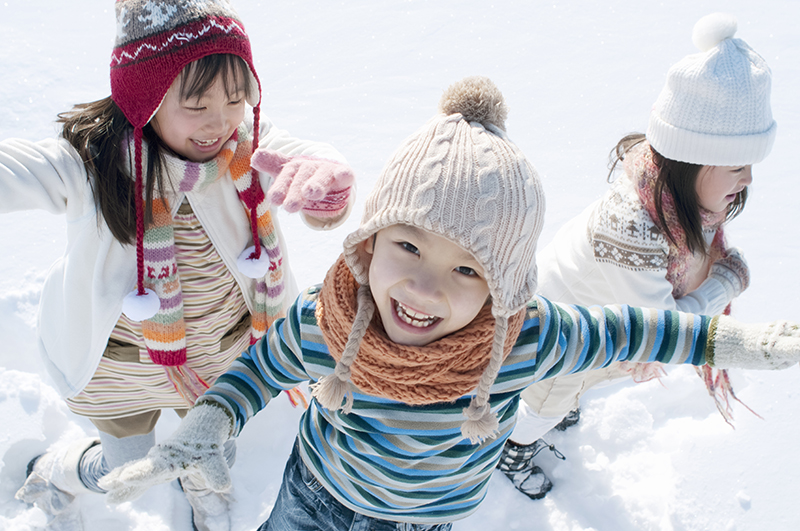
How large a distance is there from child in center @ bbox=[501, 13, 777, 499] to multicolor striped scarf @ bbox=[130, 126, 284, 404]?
2.96ft

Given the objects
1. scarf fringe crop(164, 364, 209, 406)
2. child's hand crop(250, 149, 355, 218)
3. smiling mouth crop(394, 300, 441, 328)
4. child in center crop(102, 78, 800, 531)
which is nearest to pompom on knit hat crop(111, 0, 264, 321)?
child's hand crop(250, 149, 355, 218)

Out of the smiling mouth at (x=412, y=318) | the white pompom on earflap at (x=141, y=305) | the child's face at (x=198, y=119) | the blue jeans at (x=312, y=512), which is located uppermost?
the child's face at (x=198, y=119)

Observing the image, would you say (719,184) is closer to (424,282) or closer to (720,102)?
(720,102)

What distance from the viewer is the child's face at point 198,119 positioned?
1.30 m

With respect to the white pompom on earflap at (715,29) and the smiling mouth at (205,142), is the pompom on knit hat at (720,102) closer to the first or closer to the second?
the white pompom on earflap at (715,29)

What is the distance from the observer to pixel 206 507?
1900 mm

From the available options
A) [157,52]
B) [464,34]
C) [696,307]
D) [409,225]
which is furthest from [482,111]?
[464,34]

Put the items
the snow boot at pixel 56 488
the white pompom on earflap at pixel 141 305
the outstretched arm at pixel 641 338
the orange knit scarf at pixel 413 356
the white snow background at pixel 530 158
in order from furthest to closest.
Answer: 1. the white snow background at pixel 530 158
2. the snow boot at pixel 56 488
3. the white pompom on earflap at pixel 141 305
4. the outstretched arm at pixel 641 338
5. the orange knit scarf at pixel 413 356

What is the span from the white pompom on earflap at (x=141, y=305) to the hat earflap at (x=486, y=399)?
0.80m

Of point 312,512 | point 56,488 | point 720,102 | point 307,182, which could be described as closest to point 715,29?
point 720,102

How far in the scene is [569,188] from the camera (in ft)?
10.4

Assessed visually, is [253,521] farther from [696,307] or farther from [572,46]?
[572,46]

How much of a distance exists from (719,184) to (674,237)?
0.23 meters

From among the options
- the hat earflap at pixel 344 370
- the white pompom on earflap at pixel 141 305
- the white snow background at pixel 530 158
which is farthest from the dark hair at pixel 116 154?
the white snow background at pixel 530 158
